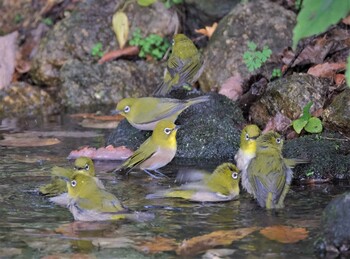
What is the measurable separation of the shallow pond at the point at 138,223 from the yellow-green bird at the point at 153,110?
2.39 ft

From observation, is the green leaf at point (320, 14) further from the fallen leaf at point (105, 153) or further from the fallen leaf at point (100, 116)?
the fallen leaf at point (100, 116)

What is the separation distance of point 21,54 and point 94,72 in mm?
1756

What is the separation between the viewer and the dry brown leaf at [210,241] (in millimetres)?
4801

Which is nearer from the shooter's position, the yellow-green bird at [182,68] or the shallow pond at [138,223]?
the shallow pond at [138,223]

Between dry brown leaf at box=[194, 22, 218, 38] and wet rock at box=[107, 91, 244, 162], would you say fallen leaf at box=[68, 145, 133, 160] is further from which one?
dry brown leaf at box=[194, 22, 218, 38]

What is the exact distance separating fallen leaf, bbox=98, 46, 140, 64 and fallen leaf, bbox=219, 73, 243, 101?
2239 millimetres

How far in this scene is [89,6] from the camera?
12211mm

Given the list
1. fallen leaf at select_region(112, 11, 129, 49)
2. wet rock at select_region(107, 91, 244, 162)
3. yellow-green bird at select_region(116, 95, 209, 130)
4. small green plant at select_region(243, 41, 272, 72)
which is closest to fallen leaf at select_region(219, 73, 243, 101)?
small green plant at select_region(243, 41, 272, 72)

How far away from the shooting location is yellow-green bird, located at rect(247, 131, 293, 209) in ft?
19.6

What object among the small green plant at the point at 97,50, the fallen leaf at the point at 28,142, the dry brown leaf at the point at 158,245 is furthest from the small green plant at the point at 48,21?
the dry brown leaf at the point at 158,245

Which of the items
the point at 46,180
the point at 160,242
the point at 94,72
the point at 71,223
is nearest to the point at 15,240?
the point at 71,223

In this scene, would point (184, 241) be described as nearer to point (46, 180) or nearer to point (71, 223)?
point (71, 223)

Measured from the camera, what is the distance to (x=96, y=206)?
564 centimetres

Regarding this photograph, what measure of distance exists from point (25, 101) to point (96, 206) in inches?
223
